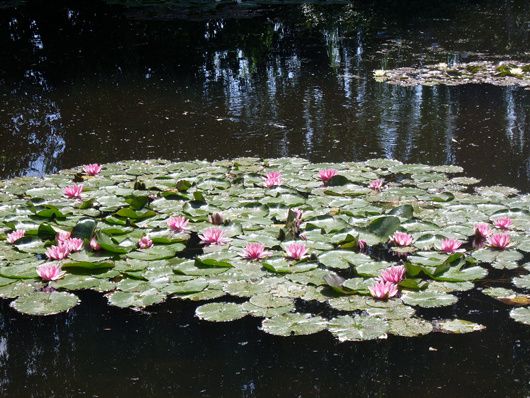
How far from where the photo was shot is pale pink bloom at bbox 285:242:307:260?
7.42 ft

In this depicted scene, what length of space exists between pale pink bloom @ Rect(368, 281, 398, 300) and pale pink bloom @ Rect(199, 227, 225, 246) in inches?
24.1

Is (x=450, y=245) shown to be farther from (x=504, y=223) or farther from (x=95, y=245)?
(x=95, y=245)

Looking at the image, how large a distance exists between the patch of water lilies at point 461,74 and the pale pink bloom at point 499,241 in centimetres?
258

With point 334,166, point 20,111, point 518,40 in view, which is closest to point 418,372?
point 334,166

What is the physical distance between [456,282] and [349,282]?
31 cm

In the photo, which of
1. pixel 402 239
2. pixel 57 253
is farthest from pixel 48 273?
pixel 402 239

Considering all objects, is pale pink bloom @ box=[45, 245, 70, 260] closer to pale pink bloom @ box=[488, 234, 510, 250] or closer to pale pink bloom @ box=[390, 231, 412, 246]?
pale pink bloom @ box=[390, 231, 412, 246]

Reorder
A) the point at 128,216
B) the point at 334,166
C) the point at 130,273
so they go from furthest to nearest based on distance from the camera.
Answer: the point at 334,166, the point at 128,216, the point at 130,273

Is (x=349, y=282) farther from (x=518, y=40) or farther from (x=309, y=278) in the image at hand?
(x=518, y=40)

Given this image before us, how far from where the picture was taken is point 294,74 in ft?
17.4

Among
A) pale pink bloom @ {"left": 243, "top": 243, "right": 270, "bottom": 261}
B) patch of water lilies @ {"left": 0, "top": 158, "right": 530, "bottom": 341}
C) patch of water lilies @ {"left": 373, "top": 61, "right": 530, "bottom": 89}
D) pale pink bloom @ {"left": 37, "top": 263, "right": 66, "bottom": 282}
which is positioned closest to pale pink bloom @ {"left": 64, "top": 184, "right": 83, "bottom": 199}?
patch of water lilies @ {"left": 0, "top": 158, "right": 530, "bottom": 341}

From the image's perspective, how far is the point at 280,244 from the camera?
2.38 m

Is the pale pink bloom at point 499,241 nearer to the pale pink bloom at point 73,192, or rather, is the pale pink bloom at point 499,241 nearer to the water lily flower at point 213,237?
the water lily flower at point 213,237

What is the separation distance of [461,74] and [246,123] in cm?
177
